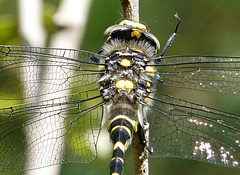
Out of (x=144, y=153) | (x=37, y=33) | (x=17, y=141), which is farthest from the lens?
(x=37, y=33)

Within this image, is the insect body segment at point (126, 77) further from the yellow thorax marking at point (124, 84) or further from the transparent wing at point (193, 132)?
the transparent wing at point (193, 132)

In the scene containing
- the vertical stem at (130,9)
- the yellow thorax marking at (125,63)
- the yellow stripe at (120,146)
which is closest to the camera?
the yellow stripe at (120,146)

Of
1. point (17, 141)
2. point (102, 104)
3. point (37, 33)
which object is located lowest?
point (17, 141)

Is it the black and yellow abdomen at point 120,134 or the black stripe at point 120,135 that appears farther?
the black stripe at point 120,135

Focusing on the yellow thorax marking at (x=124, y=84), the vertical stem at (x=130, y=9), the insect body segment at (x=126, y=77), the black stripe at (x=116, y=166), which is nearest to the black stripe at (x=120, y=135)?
the insect body segment at (x=126, y=77)

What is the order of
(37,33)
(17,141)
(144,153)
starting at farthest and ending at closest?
(37,33) < (17,141) < (144,153)

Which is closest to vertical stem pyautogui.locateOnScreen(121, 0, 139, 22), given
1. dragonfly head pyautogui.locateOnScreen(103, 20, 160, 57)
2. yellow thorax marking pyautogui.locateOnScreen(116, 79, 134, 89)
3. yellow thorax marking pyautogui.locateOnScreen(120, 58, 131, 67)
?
dragonfly head pyautogui.locateOnScreen(103, 20, 160, 57)

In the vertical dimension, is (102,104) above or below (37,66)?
below

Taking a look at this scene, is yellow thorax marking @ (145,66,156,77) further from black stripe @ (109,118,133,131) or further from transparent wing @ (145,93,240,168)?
black stripe @ (109,118,133,131)

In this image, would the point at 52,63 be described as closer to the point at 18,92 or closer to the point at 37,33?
the point at 18,92

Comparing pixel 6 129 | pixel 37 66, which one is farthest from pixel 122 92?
pixel 6 129
